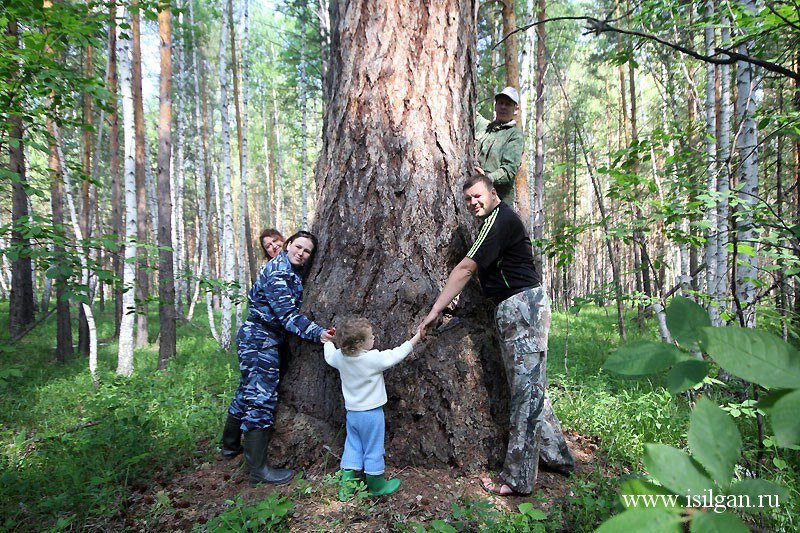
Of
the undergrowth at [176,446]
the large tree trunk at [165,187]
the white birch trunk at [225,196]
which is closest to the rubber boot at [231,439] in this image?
the undergrowth at [176,446]

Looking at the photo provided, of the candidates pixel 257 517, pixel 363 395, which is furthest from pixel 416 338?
pixel 257 517

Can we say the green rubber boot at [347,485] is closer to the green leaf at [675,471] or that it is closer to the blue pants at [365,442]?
the blue pants at [365,442]

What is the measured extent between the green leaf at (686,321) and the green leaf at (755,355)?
6 centimetres

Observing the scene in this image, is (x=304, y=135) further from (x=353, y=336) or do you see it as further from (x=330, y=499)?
(x=330, y=499)

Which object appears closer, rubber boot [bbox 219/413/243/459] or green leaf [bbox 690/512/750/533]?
green leaf [bbox 690/512/750/533]

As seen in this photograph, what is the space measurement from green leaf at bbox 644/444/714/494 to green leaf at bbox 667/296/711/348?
0.54 feet

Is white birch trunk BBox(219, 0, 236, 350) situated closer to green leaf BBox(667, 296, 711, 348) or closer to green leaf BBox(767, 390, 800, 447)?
green leaf BBox(667, 296, 711, 348)

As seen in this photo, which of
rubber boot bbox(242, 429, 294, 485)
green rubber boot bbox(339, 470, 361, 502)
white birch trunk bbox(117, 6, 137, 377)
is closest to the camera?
green rubber boot bbox(339, 470, 361, 502)

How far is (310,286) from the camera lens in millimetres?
3146

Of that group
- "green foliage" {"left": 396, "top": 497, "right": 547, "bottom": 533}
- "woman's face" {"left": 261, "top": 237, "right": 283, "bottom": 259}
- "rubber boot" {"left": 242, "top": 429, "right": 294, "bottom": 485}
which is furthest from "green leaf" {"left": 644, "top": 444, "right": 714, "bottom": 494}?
"woman's face" {"left": 261, "top": 237, "right": 283, "bottom": 259}

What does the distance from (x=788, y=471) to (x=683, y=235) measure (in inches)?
74.6

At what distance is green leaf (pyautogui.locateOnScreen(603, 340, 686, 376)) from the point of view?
64cm

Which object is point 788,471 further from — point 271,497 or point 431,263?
point 271,497

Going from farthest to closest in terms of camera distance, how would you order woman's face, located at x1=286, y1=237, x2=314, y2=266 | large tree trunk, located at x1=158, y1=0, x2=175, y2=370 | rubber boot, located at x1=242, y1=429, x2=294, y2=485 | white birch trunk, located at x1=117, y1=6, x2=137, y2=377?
large tree trunk, located at x1=158, y1=0, x2=175, y2=370 < white birch trunk, located at x1=117, y1=6, x2=137, y2=377 < woman's face, located at x1=286, y1=237, x2=314, y2=266 < rubber boot, located at x1=242, y1=429, x2=294, y2=485
